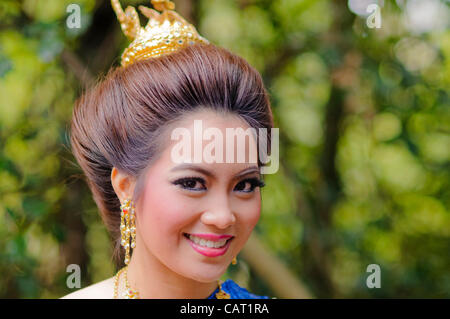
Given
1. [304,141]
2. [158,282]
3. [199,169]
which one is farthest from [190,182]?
[304,141]

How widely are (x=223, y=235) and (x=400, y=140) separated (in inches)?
57.4

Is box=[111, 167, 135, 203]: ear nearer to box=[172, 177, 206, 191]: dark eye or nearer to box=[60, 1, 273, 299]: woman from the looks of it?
box=[60, 1, 273, 299]: woman

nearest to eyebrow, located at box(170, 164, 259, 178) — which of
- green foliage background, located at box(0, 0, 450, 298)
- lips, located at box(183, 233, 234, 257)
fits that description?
lips, located at box(183, 233, 234, 257)

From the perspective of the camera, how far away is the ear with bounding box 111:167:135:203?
138cm

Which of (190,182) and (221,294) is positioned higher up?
(190,182)

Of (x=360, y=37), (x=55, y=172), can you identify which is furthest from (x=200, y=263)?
(x=360, y=37)

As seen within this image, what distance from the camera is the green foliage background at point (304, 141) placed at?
2.22 metres

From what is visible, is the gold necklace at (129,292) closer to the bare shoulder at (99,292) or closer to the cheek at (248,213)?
the bare shoulder at (99,292)

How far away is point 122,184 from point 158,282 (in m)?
0.30

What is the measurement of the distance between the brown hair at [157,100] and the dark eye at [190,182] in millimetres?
113

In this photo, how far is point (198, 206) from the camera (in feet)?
4.10

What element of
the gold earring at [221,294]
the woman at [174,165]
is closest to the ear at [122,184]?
the woman at [174,165]

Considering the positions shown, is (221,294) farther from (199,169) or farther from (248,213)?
(199,169)

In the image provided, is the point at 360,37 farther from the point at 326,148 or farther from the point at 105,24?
the point at 105,24
